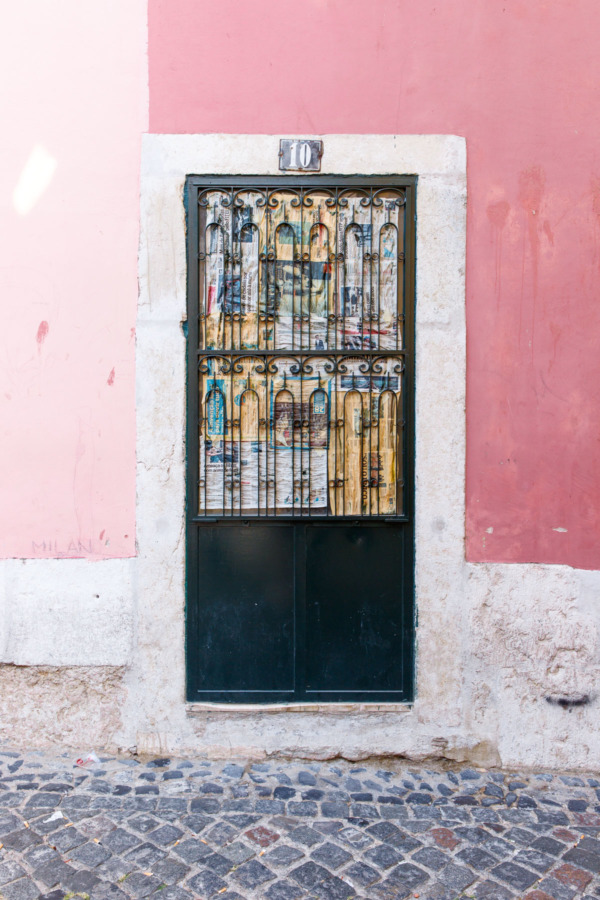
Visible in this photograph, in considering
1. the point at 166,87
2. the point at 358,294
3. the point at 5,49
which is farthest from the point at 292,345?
the point at 5,49

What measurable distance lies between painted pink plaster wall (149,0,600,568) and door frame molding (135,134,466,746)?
93mm

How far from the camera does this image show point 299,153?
3.50 metres

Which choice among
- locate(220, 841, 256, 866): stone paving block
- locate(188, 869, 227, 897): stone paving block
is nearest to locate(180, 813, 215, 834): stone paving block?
locate(220, 841, 256, 866): stone paving block

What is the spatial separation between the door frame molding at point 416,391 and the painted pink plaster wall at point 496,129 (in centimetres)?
9

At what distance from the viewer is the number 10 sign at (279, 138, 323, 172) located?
350cm

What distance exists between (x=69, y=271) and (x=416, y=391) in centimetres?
200

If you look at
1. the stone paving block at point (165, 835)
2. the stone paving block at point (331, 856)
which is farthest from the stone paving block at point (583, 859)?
the stone paving block at point (165, 835)

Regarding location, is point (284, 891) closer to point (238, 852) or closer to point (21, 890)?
point (238, 852)

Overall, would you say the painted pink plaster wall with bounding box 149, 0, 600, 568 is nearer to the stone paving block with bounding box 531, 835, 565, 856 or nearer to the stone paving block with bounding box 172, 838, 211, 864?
the stone paving block with bounding box 531, 835, 565, 856

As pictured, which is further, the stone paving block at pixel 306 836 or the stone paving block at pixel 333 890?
the stone paving block at pixel 306 836

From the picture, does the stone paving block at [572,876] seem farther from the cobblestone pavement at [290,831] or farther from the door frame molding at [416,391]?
the door frame molding at [416,391]

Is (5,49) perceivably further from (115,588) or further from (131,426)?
(115,588)

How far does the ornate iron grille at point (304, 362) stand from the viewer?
3.55 meters

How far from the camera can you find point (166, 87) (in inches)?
138
